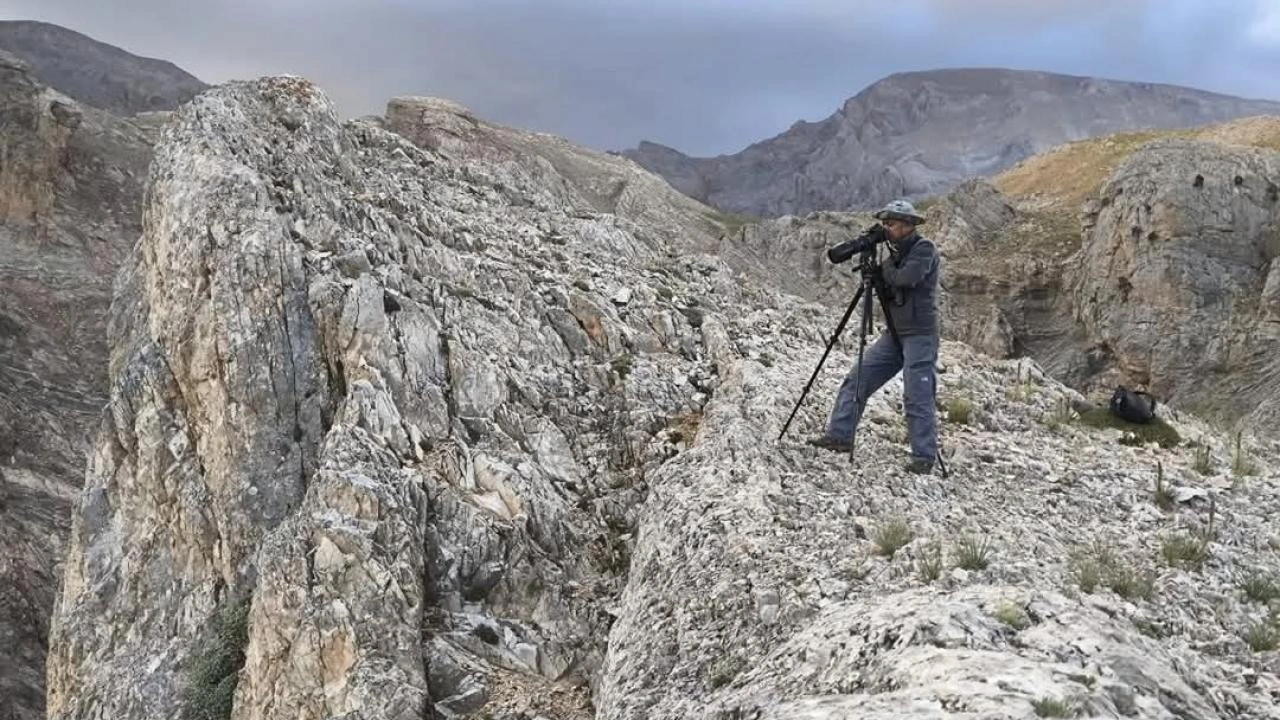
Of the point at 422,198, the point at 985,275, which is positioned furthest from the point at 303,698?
the point at 985,275

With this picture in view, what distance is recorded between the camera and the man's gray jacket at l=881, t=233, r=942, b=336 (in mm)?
11570

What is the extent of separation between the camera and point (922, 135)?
146 m

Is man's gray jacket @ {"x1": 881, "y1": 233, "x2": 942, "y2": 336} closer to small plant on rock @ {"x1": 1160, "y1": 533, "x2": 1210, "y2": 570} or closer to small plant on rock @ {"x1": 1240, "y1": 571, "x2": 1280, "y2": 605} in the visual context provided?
small plant on rock @ {"x1": 1160, "y1": 533, "x2": 1210, "y2": 570}

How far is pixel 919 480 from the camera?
39.1ft

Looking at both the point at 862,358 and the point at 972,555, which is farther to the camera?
the point at 862,358

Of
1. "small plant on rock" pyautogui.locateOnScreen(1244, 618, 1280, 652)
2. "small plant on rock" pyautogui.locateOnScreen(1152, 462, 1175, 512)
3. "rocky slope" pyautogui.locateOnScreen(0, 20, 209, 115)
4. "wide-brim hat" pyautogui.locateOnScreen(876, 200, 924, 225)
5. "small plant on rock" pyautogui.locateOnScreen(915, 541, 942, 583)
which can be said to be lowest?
"small plant on rock" pyautogui.locateOnScreen(915, 541, 942, 583)

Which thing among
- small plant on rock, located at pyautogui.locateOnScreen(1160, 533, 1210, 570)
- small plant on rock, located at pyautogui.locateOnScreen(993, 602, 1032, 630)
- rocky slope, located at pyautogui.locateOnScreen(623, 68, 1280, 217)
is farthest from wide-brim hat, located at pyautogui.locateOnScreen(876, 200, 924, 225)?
rocky slope, located at pyautogui.locateOnScreen(623, 68, 1280, 217)

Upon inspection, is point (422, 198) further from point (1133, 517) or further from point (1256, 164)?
point (1256, 164)

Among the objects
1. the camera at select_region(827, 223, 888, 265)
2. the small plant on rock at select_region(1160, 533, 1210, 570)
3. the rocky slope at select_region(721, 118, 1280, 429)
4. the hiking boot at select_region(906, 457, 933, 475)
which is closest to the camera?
the small plant on rock at select_region(1160, 533, 1210, 570)

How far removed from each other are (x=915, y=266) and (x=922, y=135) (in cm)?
14186

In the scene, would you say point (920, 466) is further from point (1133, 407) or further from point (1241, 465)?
point (1133, 407)

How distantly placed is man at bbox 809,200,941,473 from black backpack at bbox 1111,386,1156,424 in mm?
4289

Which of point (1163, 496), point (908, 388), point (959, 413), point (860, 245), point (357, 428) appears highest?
point (860, 245)

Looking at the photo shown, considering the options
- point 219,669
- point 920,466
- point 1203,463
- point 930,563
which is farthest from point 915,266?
point 219,669
